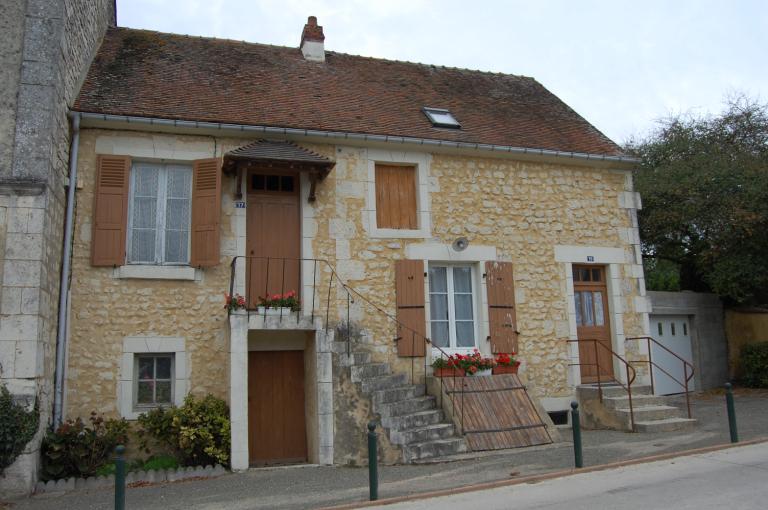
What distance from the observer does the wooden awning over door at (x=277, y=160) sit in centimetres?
851

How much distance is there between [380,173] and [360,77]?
2.68 meters

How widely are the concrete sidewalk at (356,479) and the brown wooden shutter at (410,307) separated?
199 cm

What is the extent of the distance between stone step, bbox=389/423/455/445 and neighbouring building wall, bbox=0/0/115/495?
3.90m

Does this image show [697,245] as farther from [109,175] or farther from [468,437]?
[109,175]

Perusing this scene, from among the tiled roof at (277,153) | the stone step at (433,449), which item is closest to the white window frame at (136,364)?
the tiled roof at (277,153)

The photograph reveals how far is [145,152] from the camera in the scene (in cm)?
863

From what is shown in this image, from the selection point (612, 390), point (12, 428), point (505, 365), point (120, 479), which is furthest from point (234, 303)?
point (612, 390)

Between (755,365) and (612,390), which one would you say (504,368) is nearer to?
(612,390)

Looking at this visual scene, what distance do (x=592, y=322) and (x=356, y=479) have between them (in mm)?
5269

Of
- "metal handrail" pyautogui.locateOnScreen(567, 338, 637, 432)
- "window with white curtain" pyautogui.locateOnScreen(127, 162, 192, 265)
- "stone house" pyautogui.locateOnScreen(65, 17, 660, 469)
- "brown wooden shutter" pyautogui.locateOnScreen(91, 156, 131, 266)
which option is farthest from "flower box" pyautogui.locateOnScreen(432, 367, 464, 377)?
"brown wooden shutter" pyautogui.locateOnScreen(91, 156, 131, 266)

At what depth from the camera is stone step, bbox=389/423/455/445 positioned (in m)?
7.63

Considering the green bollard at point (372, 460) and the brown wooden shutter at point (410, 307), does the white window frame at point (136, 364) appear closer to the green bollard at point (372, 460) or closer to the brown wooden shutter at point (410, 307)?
the brown wooden shutter at point (410, 307)

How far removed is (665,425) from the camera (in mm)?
8828

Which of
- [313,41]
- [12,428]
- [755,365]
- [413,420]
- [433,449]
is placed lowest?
[433,449]
